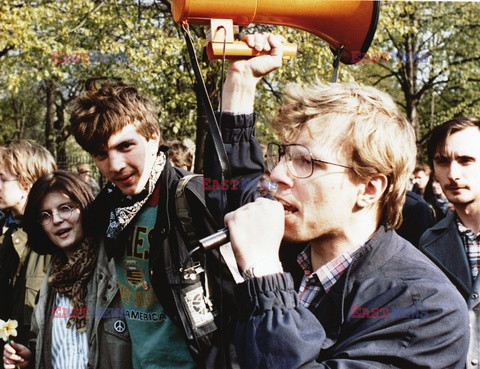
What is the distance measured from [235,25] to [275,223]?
27.5 inches

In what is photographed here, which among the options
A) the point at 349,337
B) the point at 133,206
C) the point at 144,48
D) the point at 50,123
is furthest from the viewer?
the point at 50,123

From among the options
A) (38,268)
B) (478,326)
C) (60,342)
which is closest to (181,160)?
(38,268)

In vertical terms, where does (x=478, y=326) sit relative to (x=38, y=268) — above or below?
below

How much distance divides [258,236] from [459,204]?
1.63m

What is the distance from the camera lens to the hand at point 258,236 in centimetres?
132

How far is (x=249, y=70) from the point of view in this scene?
174cm

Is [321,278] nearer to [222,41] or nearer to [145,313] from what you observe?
[222,41]

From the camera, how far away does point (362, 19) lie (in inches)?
67.6

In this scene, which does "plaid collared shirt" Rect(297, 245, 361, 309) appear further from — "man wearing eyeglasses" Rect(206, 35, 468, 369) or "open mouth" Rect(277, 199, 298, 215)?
"open mouth" Rect(277, 199, 298, 215)

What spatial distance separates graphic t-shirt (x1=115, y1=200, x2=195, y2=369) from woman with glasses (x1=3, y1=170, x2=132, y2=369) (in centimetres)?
12

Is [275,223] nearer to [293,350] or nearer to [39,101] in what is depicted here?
[293,350]

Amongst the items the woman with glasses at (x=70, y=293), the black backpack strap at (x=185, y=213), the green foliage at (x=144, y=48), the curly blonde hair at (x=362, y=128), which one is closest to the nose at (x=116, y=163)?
the black backpack strap at (x=185, y=213)

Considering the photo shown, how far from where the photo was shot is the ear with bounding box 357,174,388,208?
1.51 m

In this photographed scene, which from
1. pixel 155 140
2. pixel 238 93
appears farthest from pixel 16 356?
pixel 238 93
